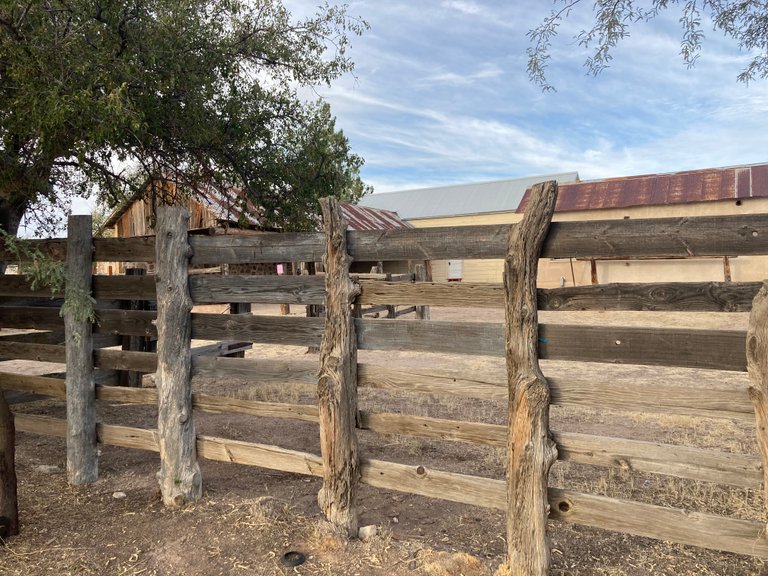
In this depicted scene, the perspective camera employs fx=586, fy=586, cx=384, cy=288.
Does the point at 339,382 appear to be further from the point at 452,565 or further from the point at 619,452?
the point at 619,452

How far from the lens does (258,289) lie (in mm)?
4449

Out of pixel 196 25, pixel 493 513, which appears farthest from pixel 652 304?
pixel 196 25

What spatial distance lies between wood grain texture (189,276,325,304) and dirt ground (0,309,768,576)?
1.55 meters

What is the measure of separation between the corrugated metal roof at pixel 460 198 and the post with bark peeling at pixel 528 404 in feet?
110

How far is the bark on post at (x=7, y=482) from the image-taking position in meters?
3.88

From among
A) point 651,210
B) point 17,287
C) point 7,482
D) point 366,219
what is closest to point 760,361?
point 7,482

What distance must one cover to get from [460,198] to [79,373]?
1489 inches

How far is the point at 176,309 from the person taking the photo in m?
4.53

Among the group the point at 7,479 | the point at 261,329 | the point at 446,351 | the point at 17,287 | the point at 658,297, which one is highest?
the point at 17,287

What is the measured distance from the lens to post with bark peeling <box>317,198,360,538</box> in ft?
12.7

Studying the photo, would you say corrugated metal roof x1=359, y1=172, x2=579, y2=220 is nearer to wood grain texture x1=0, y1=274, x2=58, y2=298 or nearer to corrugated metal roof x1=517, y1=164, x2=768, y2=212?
corrugated metal roof x1=517, y1=164, x2=768, y2=212

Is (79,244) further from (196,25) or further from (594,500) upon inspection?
(594,500)

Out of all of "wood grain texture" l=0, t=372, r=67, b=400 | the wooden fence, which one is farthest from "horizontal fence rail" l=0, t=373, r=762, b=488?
"wood grain texture" l=0, t=372, r=67, b=400

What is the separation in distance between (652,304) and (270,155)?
17.5 feet
